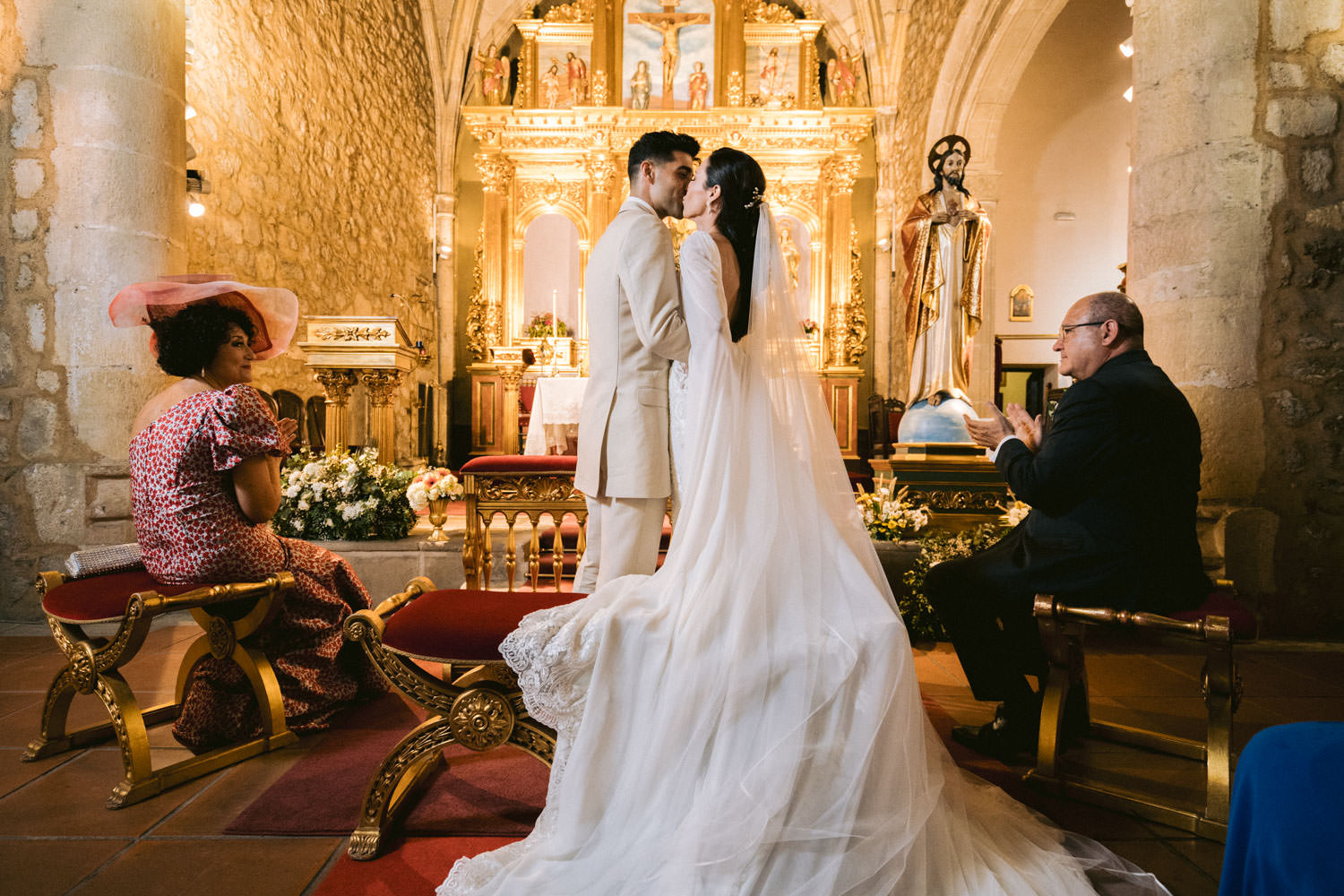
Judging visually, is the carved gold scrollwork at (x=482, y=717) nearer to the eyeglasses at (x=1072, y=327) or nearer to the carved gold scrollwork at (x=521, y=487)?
the carved gold scrollwork at (x=521, y=487)

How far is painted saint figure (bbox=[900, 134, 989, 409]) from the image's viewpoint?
4652 millimetres

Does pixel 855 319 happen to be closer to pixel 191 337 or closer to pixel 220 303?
pixel 220 303

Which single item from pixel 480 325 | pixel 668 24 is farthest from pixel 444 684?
pixel 668 24

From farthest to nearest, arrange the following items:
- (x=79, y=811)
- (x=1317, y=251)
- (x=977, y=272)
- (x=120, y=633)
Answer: (x=977, y=272)
(x=1317, y=251)
(x=120, y=633)
(x=79, y=811)

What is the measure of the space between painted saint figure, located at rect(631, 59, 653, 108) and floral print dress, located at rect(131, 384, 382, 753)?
10257mm

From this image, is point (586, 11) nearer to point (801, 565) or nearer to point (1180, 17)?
point (1180, 17)

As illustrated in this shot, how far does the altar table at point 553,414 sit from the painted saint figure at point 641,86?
659 centimetres

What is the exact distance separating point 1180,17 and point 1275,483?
2336mm

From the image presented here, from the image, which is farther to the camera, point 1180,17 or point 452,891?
point 1180,17

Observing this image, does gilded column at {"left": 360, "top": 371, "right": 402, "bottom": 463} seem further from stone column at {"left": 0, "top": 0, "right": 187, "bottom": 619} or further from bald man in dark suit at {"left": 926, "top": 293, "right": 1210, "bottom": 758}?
bald man in dark suit at {"left": 926, "top": 293, "right": 1210, "bottom": 758}

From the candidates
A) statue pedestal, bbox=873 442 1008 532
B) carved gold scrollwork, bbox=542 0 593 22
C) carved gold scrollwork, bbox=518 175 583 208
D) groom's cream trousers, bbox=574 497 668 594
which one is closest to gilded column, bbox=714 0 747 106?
carved gold scrollwork, bbox=542 0 593 22

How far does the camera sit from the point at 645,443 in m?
2.13

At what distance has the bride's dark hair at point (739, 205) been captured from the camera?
1.95 meters

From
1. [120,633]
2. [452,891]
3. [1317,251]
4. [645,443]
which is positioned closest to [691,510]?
[645,443]
